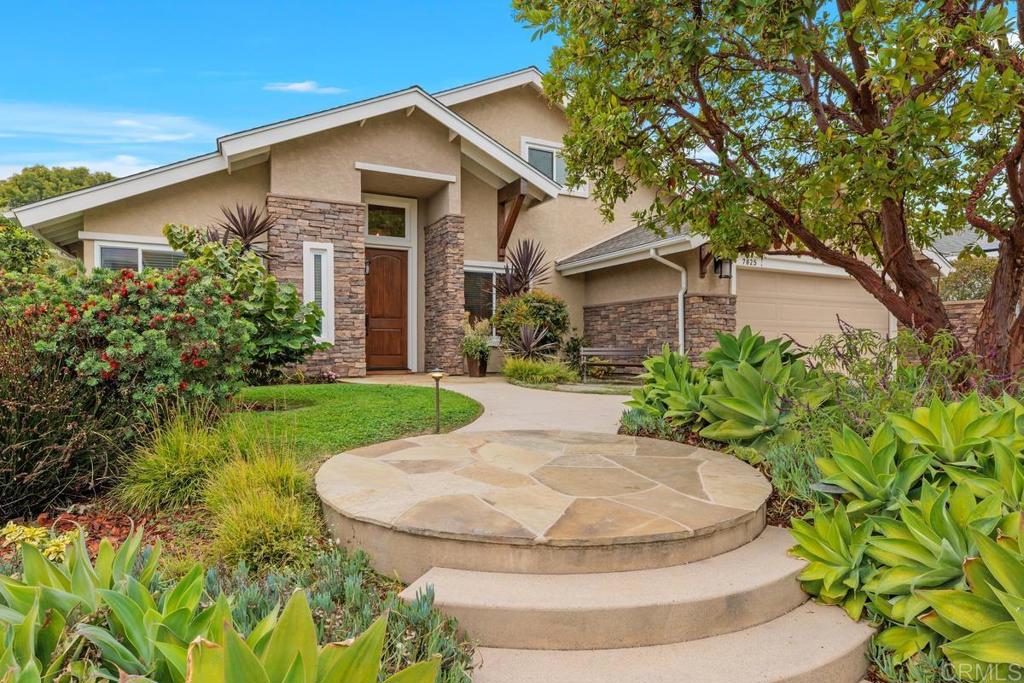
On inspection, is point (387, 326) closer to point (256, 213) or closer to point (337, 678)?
point (256, 213)

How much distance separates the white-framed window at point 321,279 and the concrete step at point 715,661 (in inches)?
323

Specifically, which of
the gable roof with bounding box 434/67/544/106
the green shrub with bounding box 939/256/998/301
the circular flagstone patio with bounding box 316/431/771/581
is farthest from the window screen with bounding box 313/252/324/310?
the green shrub with bounding box 939/256/998/301

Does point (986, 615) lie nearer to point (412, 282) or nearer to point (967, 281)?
point (412, 282)

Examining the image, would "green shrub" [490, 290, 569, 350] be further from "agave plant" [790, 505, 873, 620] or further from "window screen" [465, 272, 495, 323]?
"agave plant" [790, 505, 873, 620]

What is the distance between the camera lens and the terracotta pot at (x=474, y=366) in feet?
34.9

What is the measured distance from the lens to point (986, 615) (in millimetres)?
1840

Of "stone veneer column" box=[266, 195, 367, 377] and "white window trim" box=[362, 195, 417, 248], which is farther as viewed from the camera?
"white window trim" box=[362, 195, 417, 248]

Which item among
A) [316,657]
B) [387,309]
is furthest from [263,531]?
[387,309]

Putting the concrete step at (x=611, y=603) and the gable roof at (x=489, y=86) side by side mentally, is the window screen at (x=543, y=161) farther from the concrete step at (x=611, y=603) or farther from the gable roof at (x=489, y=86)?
the concrete step at (x=611, y=603)

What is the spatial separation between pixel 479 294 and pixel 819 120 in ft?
26.0

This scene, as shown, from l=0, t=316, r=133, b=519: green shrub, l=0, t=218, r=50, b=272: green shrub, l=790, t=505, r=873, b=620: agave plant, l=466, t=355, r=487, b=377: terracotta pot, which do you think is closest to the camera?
l=790, t=505, r=873, b=620: agave plant

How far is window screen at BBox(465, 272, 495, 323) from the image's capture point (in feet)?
38.0

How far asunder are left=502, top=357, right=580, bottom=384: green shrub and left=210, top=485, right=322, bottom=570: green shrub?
269 inches

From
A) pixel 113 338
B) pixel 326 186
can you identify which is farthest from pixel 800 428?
pixel 326 186
